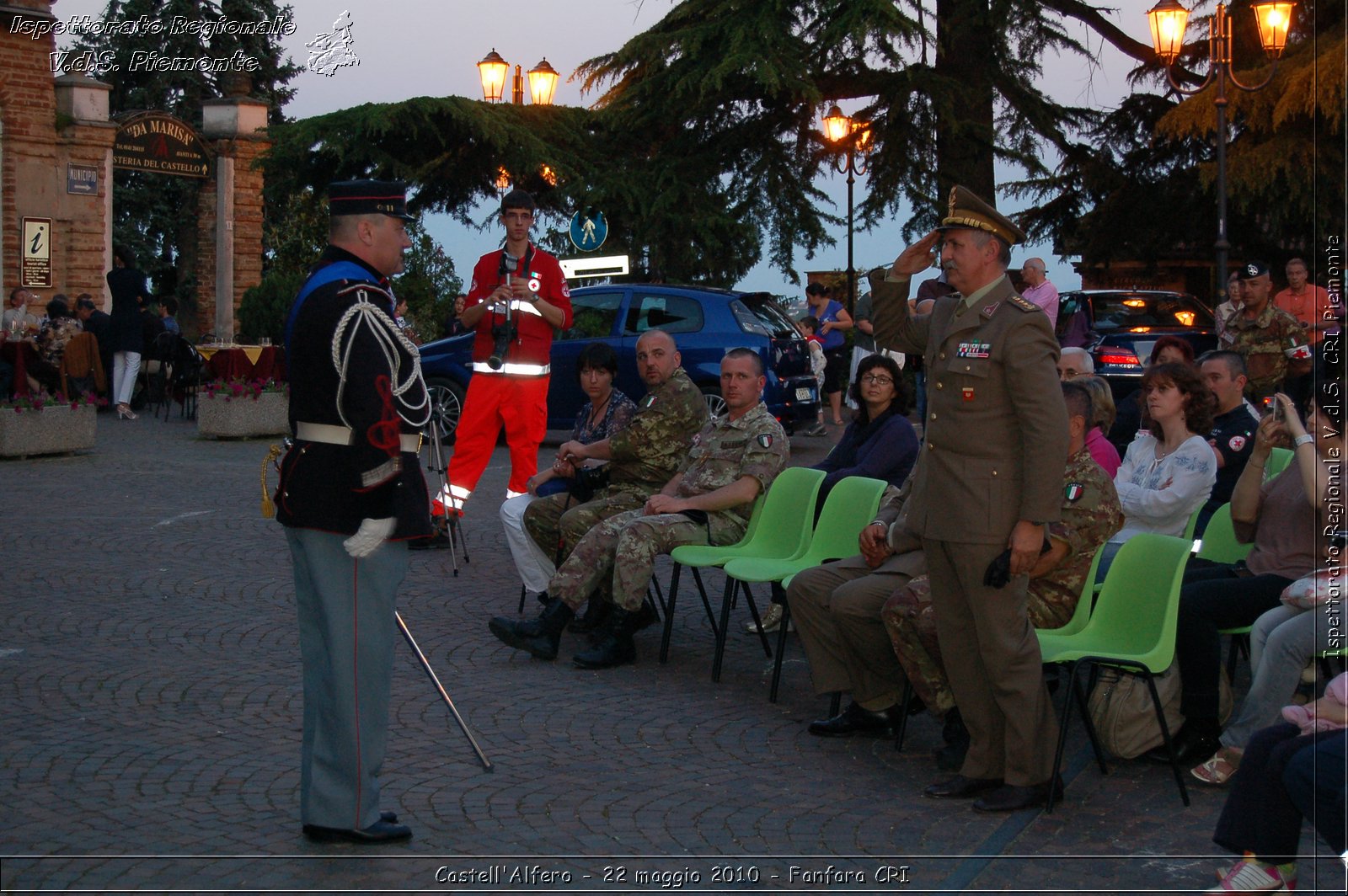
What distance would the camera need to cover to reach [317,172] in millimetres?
26016

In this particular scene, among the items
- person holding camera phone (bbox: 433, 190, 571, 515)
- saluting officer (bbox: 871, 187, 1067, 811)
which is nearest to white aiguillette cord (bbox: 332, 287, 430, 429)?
saluting officer (bbox: 871, 187, 1067, 811)

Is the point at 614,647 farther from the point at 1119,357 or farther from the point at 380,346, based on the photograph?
the point at 1119,357

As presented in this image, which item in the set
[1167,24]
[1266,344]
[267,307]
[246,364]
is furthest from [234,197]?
[1266,344]

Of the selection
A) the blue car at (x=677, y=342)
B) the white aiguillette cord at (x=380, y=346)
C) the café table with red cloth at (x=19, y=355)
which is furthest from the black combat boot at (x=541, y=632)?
the café table with red cloth at (x=19, y=355)

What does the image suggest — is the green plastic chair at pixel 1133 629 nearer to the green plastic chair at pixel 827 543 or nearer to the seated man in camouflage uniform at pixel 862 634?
the seated man in camouflage uniform at pixel 862 634

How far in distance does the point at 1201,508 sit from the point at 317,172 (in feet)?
72.4

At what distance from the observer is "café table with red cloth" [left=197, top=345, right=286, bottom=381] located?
Answer: 1897 cm

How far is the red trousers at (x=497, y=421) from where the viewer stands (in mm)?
9305

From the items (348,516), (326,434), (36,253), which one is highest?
(36,253)

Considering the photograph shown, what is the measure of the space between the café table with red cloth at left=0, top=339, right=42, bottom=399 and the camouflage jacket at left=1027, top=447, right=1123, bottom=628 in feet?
49.0

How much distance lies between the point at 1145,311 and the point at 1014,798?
1545cm

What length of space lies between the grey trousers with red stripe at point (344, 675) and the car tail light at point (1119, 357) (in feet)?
47.7

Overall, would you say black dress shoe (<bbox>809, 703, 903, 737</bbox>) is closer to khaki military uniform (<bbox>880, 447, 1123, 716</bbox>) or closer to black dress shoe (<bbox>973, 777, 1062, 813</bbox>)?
khaki military uniform (<bbox>880, 447, 1123, 716</bbox>)

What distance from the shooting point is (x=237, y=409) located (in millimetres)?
17266
